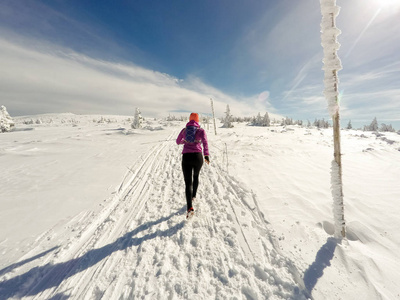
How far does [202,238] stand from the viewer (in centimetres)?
340

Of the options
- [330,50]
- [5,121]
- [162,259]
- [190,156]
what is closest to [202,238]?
[162,259]

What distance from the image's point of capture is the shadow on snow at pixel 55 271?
2430 mm

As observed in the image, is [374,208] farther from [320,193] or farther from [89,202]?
[89,202]

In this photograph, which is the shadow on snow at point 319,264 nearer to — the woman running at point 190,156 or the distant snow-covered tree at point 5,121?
the woman running at point 190,156

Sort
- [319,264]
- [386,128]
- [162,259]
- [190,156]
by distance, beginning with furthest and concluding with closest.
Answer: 1. [386,128]
2. [190,156]
3. [162,259]
4. [319,264]

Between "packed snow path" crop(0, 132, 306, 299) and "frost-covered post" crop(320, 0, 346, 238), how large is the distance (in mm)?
1460

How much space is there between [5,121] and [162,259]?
186 feet

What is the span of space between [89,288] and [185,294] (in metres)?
→ 1.49

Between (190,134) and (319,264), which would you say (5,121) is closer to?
(190,134)

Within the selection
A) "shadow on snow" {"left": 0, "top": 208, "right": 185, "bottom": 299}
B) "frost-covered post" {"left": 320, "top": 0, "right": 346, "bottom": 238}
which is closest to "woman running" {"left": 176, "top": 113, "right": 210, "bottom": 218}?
"shadow on snow" {"left": 0, "top": 208, "right": 185, "bottom": 299}

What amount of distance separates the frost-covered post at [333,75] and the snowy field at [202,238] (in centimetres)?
66

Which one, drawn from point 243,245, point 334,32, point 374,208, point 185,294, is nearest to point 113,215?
point 185,294

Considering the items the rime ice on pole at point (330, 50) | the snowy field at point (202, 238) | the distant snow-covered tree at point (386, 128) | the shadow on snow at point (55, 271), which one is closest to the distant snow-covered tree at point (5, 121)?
the snowy field at point (202, 238)

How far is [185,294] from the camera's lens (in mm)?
2318
